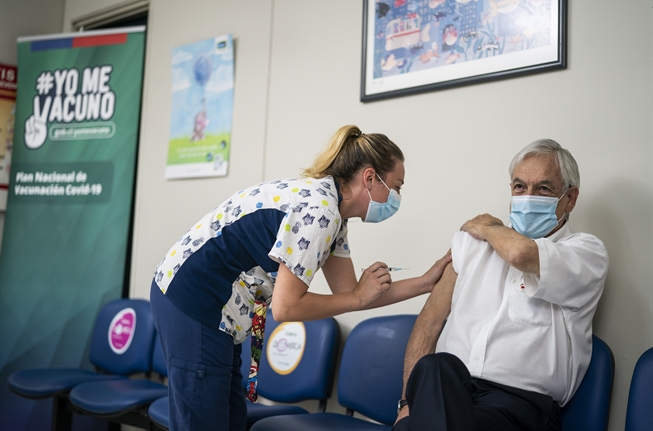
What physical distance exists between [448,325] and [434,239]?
2.15 ft

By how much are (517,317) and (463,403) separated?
43 cm

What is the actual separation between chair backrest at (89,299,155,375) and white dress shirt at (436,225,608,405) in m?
2.05

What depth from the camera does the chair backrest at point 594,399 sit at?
2.03 metres

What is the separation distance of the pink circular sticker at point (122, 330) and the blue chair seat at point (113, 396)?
0.42 metres

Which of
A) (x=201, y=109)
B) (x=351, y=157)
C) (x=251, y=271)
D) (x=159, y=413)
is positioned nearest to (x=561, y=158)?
(x=351, y=157)

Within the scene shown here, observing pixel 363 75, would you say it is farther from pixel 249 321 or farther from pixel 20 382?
pixel 20 382

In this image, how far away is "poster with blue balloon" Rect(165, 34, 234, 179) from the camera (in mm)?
3697

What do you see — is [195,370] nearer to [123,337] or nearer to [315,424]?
[315,424]

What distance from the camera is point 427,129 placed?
9.37ft

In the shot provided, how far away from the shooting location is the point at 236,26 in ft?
12.3

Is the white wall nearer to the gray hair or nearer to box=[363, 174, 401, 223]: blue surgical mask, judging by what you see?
the gray hair

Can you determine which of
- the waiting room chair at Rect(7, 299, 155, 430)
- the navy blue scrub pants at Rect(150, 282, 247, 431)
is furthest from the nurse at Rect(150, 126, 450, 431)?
the waiting room chair at Rect(7, 299, 155, 430)

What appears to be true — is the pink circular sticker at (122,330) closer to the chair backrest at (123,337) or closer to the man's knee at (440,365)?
the chair backrest at (123,337)

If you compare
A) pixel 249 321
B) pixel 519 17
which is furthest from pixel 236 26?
pixel 249 321
